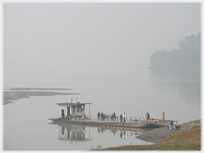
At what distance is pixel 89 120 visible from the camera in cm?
4572

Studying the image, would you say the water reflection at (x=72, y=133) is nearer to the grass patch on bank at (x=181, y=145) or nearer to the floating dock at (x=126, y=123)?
the floating dock at (x=126, y=123)

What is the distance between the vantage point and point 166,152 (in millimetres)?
19031

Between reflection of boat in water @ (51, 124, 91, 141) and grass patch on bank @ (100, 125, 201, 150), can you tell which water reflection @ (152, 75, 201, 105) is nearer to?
reflection of boat in water @ (51, 124, 91, 141)

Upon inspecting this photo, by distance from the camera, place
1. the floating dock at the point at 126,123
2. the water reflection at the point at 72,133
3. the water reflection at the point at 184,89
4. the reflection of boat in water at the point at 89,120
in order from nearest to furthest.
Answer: the water reflection at the point at 72,133, the floating dock at the point at 126,123, the reflection of boat in water at the point at 89,120, the water reflection at the point at 184,89

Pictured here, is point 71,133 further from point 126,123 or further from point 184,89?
point 184,89

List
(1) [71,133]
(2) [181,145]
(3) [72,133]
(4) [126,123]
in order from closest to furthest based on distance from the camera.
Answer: (2) [181,145]
(3) [72,133]
(1) [71,133]
(4) [126,123]

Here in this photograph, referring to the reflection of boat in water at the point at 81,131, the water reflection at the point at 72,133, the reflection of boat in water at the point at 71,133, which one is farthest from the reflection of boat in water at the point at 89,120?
the water reflection at the point at 72,133

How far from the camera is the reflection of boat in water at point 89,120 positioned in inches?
1652

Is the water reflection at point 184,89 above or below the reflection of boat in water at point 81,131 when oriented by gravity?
above

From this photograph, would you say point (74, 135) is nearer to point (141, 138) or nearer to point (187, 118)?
point (141, 138)

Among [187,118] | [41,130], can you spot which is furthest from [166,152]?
[187,118]

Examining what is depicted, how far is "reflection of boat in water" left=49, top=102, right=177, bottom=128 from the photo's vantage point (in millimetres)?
41969

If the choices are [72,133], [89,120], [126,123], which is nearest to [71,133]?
[72,133]

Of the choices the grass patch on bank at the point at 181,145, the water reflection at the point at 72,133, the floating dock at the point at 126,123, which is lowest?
the water reflection at the point at 72,133
